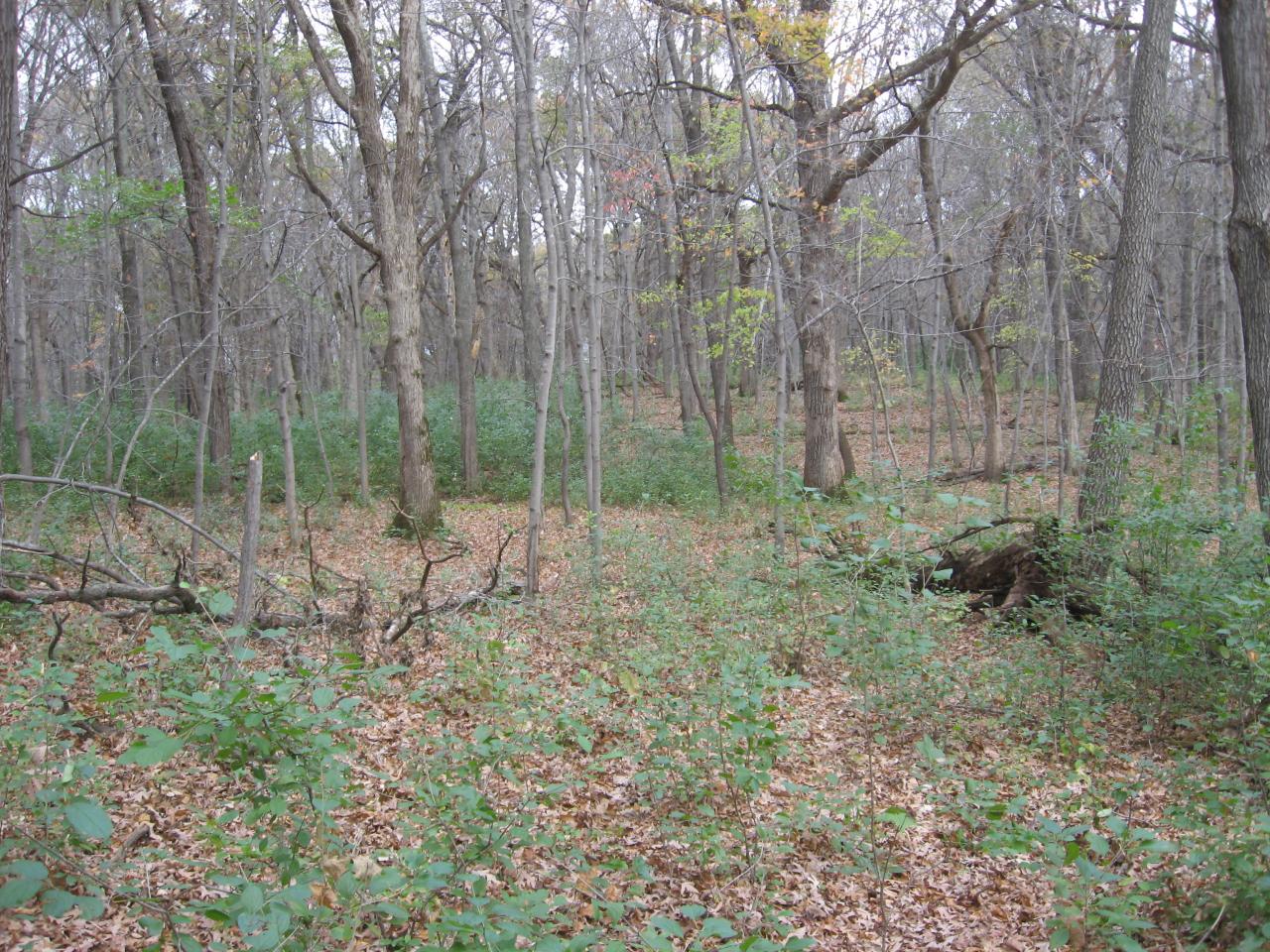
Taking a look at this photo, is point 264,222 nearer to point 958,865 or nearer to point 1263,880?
point 958,865

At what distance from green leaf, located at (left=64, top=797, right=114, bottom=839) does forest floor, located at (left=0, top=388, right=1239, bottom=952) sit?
0.79m

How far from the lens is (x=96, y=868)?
119 inches

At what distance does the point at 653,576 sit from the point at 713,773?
3883mm

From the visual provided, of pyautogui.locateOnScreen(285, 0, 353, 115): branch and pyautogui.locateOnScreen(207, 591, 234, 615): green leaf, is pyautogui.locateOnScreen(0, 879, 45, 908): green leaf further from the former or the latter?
pyautogui.locateOnScreen(285, 0, 353, 115): branch

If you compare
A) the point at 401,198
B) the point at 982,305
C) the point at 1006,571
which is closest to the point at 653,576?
the point at 1006,571

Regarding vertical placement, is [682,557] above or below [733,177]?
below

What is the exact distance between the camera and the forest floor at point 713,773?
11.4 feet

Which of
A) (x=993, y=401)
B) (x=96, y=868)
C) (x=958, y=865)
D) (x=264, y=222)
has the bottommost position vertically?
(x=958, y=865)

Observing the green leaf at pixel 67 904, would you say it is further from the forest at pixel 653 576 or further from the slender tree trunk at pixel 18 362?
the slender tree trunk at pixel 18 362

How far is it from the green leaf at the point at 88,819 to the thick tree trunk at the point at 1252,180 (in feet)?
23.4

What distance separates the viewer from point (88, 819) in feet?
6.51

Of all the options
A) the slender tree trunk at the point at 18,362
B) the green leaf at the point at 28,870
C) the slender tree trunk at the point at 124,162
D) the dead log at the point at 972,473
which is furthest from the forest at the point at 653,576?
the dead log at the point at 972,473

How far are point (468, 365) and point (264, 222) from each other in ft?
17.9

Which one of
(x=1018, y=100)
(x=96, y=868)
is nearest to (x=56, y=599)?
(x=96, y=868)
